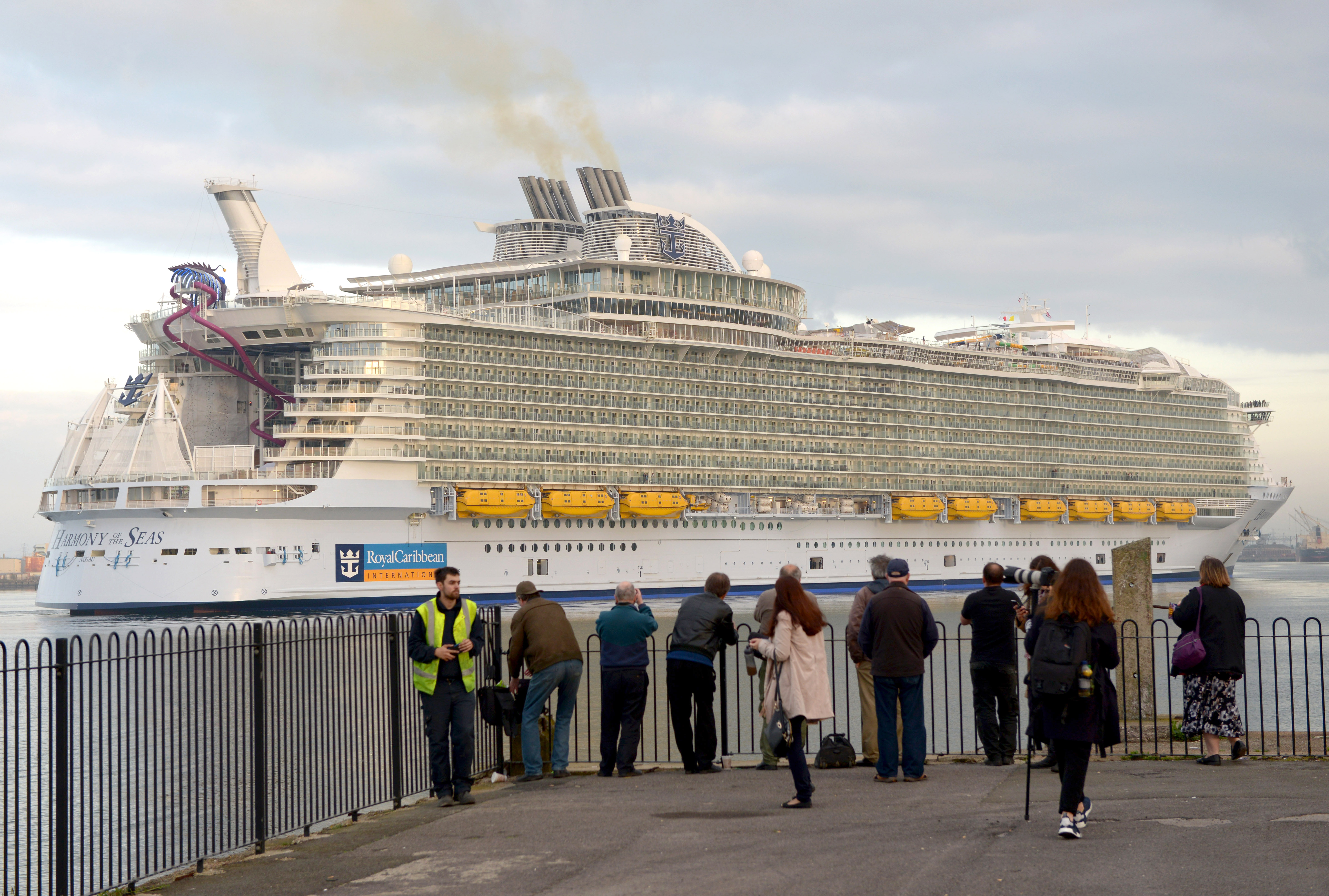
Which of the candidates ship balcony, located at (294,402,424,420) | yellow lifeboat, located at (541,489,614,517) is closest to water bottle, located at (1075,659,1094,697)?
ship balcony, located at (294,402,424,420)

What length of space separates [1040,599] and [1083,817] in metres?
2.55

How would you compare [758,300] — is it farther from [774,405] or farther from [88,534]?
[88,534]

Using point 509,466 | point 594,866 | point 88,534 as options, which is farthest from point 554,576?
point 594,866

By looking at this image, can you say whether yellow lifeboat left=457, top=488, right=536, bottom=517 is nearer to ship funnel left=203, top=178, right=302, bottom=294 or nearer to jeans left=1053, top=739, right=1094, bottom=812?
ship funnel left=203, top=178, right=302, bottom=294

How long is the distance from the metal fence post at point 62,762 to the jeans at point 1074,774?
612 cm

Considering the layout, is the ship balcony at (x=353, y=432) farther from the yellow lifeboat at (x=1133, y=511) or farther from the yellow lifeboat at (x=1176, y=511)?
the yellow lifeboat at (x=1176, y=511)

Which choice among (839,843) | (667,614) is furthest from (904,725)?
(667,614)

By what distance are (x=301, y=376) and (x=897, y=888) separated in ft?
187

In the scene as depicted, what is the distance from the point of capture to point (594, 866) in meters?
8.33

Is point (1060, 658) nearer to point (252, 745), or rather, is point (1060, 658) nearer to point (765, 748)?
point (765, 748)

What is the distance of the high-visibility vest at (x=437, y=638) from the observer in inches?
424

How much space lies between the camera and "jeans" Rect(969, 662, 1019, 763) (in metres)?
12.2

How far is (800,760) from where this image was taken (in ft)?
32.6

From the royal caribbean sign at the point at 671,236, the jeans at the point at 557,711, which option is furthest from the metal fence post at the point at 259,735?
the royal caribbean sign at the point at 671,236
